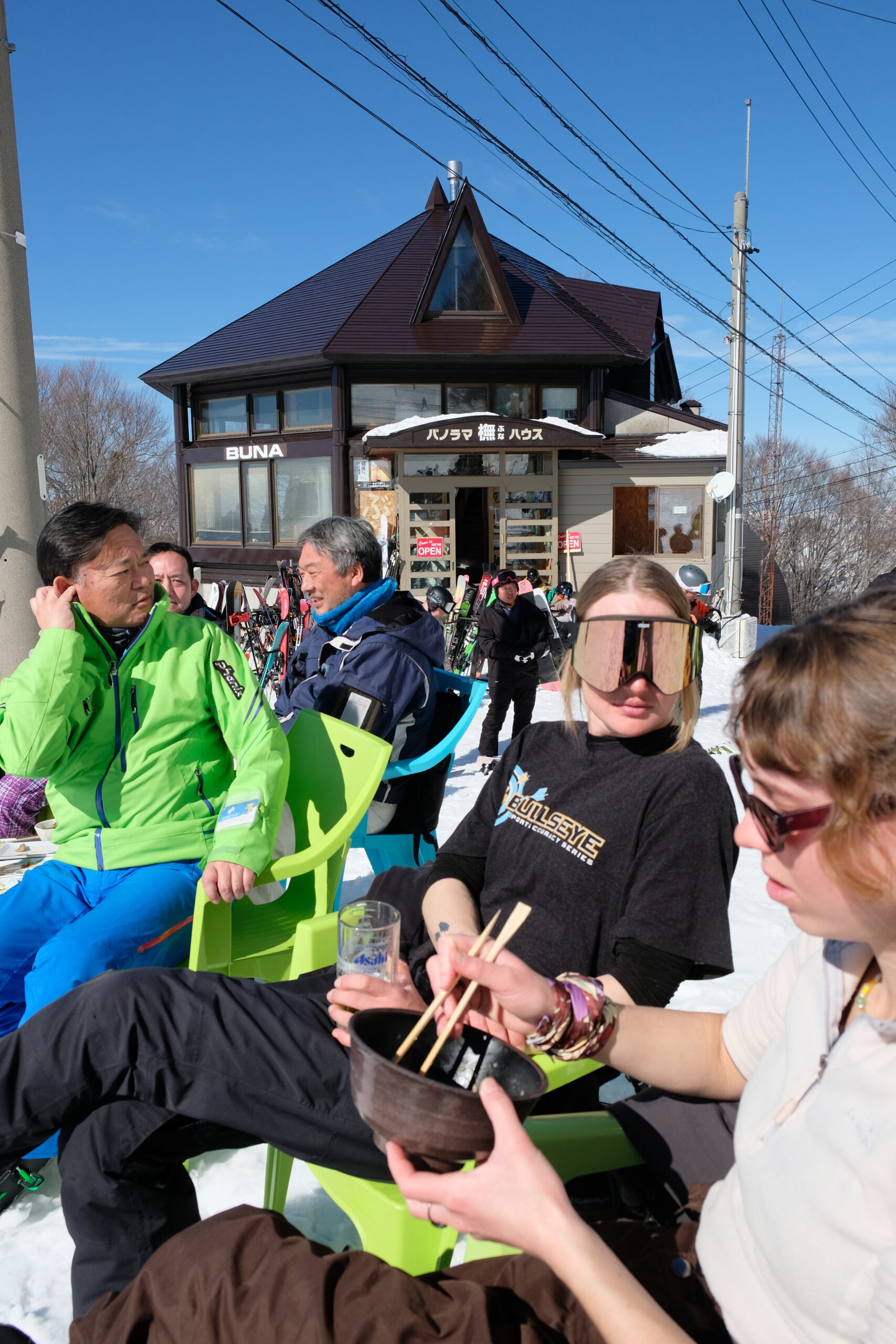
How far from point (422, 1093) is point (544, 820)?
93 centimetres

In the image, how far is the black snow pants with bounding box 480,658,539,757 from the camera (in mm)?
7194

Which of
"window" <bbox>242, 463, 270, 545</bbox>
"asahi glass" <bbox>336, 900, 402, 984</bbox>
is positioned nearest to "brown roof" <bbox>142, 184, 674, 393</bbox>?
"window" <bbox>242, 463, 270, 545</bbox>

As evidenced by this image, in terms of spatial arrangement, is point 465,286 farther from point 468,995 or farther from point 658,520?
point 468,995

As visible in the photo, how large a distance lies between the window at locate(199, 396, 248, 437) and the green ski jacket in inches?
626

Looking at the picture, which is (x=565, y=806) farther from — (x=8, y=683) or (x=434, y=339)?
(x=434, y=339)

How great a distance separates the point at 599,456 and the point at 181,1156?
15.2 meters

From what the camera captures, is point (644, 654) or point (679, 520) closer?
point (644, 654)

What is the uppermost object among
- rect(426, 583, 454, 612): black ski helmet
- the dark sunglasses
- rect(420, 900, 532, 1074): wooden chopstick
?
the dark sunglasses

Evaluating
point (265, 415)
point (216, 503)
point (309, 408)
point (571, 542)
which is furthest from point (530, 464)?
point (216, 503)

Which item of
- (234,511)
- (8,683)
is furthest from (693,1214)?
(234,511)

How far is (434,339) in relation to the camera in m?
15.7

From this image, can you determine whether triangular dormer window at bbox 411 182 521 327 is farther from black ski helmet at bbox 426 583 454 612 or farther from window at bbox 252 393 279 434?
black ski helmet at bbox 426 583 454 612

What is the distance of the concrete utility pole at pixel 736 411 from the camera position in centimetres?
1389

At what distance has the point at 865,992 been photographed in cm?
113
